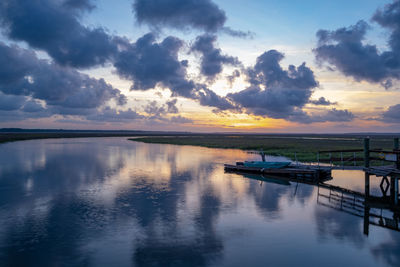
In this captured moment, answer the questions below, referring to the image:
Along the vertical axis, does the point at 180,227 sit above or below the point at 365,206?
above

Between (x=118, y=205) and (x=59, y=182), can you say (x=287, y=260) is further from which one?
(x=59, y=182)

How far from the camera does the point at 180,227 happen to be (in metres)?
18.4

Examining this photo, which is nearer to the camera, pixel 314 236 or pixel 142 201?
pixel 314 236

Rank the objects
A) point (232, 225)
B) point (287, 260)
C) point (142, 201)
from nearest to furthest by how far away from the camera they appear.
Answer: point (287, 260) → point (232, 225) → point (142, 201)

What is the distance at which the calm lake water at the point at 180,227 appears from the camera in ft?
47.3

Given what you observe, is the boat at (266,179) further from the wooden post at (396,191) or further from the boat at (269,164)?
the wooden post at (396,191)

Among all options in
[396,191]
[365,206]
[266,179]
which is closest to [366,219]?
[365,206]

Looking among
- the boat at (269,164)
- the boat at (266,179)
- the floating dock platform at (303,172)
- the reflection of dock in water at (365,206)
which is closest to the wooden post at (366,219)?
the reflection of dock in water at (365,206)

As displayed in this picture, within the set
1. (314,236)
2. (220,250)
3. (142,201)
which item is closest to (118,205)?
(142,201)

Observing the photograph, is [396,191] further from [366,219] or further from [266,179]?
[266,179]

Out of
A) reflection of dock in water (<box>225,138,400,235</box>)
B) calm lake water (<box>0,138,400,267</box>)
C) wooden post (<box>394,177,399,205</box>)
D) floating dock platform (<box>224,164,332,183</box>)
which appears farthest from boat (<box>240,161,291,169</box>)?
wooden post (<box>394,177,399,205</box>)

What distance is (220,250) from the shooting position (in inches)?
600

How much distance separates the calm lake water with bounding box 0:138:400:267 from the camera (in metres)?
14.4

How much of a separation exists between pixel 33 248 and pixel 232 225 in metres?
11.2
